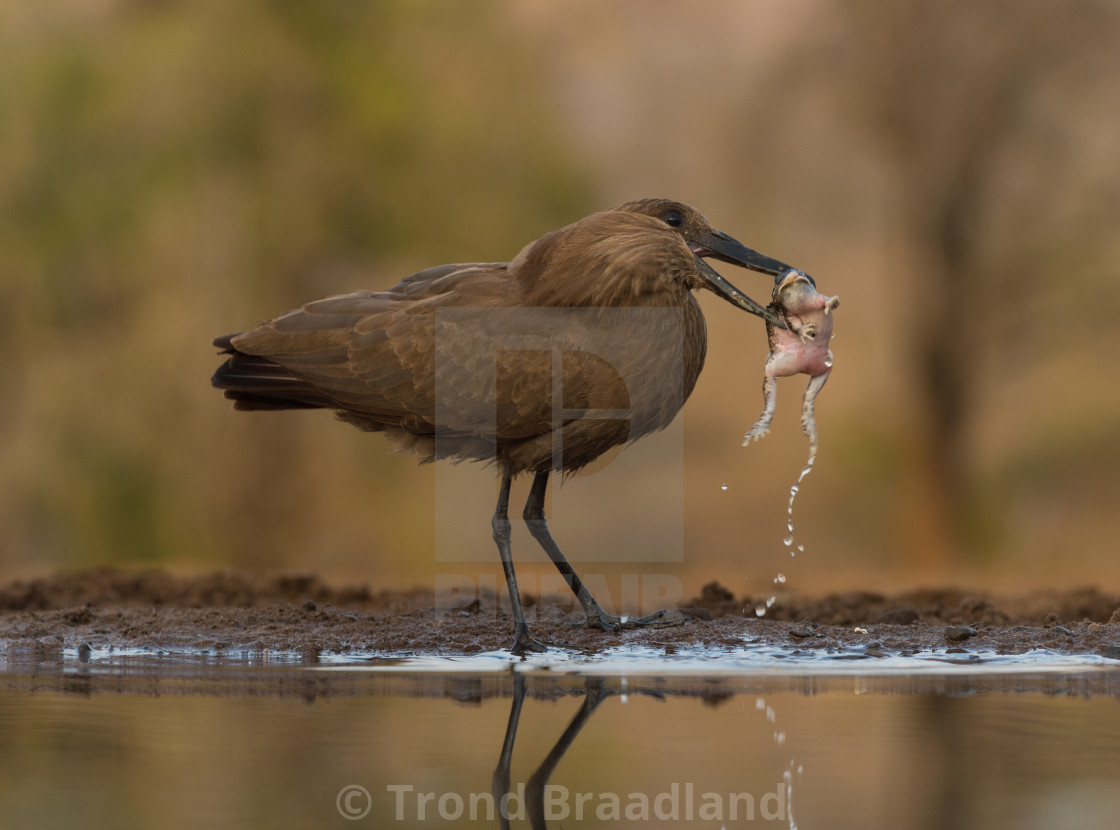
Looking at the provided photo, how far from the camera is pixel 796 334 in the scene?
614 centimetres

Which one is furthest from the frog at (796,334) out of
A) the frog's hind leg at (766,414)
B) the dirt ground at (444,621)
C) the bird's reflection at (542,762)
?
the bird's reflection at (542,762)

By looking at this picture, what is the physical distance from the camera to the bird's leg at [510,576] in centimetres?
575

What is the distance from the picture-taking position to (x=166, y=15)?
14.4 meters

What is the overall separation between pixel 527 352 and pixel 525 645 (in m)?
1.27

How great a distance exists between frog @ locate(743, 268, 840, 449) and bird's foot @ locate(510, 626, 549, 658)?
129 centimetres

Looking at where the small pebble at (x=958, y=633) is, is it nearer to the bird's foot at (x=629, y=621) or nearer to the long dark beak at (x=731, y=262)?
the bird's foot at (x=629, y=621)

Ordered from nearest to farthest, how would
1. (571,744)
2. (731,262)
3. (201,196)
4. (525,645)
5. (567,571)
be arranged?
1. (571,744)
2. (525,645)
3. (731,262)
4. (567,571)
5. (201,196)

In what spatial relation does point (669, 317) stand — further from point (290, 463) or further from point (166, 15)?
point (166, 15)

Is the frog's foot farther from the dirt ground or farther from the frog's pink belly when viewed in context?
the dirt ground

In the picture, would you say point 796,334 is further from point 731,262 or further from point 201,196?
point 201,196

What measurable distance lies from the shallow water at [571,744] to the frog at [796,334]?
138 centimetres

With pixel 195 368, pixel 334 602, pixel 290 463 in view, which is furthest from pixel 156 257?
pixel 334 602

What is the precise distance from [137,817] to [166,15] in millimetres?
13097

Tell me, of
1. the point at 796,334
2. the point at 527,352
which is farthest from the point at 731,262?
the point at 527,352
